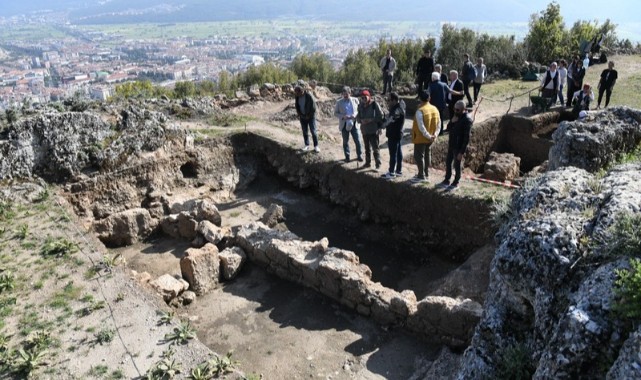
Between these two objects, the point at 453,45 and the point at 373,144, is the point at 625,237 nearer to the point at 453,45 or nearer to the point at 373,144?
the point at 373,144

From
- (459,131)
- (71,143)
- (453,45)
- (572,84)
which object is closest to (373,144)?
(459,131)

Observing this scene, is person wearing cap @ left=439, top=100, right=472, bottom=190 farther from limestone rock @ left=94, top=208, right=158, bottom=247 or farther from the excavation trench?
limestone rock @ left=94, top=208, right=158, bottom=247

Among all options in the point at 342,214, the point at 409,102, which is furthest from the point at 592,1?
the point at 342,214

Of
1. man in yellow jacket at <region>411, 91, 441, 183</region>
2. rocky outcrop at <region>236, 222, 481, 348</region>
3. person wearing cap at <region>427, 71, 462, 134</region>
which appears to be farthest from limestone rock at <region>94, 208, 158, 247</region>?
person wearing cap at <region>427, 71, 462, 134</region>

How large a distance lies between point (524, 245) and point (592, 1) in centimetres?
15337

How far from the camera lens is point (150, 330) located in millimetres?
9336

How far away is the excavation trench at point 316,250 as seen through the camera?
1016cm

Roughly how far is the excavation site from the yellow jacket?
4.68ft

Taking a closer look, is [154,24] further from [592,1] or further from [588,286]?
[588,286]

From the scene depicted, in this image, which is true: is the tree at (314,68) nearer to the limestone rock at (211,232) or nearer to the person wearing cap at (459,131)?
the limestone rock at (211,232)

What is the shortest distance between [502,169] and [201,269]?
11196 mm

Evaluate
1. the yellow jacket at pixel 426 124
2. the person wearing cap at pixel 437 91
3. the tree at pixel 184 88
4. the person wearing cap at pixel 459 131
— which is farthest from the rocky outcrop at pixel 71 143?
the tree at pixel 184 88

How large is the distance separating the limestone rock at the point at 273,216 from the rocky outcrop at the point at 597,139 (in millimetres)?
8086

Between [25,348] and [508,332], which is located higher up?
[508,332]
